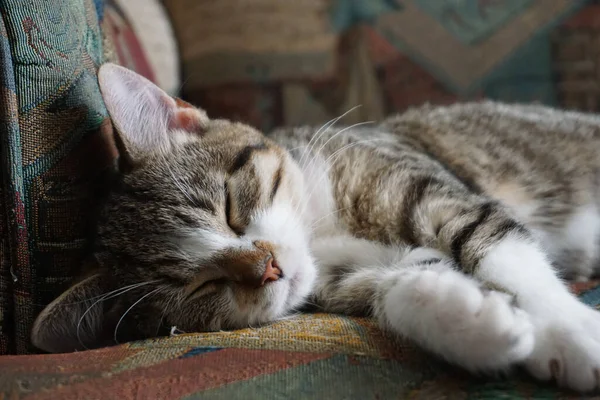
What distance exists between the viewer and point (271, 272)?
960 mm

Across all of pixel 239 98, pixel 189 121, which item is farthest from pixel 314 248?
pixel 239 98

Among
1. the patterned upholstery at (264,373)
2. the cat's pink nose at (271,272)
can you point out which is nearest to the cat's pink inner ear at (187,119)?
the cat's pink nose at (271,272)

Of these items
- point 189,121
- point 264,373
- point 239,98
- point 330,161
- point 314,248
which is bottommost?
point 264,373

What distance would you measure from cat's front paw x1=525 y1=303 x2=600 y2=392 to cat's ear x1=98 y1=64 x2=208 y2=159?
81 cm

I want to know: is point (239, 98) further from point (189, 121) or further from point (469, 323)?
point (469, 323)

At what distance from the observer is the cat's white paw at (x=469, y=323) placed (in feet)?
2.21

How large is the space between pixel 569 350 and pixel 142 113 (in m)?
0.90

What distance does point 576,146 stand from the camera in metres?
1.54

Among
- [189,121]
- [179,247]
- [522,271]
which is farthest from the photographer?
[189,121]

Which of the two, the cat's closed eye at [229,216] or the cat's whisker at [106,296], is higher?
the cat's closed eye at [229,216]

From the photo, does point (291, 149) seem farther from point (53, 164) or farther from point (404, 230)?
point (53, 164)

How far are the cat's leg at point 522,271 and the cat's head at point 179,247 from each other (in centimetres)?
28

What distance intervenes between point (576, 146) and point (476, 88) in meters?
0.56

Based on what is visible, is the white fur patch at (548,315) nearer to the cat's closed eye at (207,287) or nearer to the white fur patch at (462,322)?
the white fur patch at (462,322)
